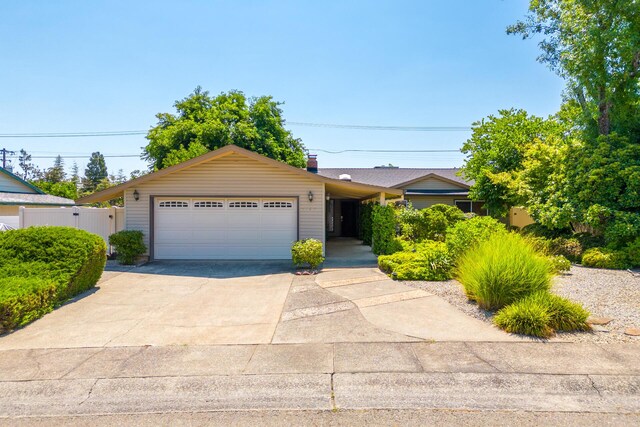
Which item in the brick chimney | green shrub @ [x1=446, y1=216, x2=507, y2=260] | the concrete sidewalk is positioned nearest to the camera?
the concrete sidewalk

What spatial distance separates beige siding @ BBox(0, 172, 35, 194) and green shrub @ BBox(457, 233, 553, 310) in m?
27.3

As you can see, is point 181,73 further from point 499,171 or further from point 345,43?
point 499,171

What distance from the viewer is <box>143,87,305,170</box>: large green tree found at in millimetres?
21062

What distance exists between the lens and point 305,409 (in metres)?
3.03

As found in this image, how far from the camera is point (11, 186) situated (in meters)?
21.7

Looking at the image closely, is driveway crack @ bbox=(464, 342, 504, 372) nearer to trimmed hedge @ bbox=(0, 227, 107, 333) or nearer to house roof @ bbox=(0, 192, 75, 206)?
trimmed hedge @ bbox=(0, 227, 107, 333)

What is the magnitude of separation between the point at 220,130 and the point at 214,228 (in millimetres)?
11725

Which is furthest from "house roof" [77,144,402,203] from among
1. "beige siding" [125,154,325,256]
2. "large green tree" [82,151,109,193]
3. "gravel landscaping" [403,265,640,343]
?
"large green tree" [82,151,109,193]

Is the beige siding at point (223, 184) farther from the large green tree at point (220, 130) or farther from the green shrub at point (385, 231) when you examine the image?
the large green tree at point (220, 130)

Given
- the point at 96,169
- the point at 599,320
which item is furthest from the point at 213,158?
the point at 96,169

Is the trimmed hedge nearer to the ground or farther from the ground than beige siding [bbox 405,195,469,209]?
nearer to the ground

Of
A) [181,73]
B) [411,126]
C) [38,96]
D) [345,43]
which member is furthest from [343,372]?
[411,126]

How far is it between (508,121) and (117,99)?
20.4 meters

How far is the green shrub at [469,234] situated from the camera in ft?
25.3
